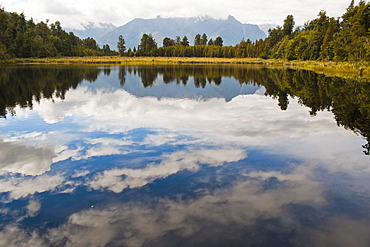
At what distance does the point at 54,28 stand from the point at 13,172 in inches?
7145

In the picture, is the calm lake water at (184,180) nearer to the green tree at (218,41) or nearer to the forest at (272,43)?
the forest at (272,43)

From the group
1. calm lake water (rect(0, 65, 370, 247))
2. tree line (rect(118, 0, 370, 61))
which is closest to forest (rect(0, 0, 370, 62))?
tree line (rect(118, 0, 370, 61))

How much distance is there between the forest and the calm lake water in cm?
4218

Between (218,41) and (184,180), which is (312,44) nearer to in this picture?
(184,180)

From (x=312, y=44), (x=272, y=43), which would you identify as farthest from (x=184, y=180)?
(x=272, y=43)

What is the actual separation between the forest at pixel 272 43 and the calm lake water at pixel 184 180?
1661 inches

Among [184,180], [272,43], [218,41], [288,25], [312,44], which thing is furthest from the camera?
[218,41]

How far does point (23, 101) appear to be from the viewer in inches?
918

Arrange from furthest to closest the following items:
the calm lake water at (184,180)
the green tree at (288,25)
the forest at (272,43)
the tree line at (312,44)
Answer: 1. the green tree at (288,25)
2. the forest at (272,43)
3. the tree line at (312,44)
4. the calm lake water at (184,180)

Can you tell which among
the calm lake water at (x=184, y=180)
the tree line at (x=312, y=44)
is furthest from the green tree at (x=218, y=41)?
the calm lake water at (x=184, y=180)

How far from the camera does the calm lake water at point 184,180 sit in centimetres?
615

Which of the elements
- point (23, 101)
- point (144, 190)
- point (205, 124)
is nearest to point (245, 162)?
point (144, 190)

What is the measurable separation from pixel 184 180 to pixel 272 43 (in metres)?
160

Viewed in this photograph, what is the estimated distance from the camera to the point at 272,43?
153750 millimetres
